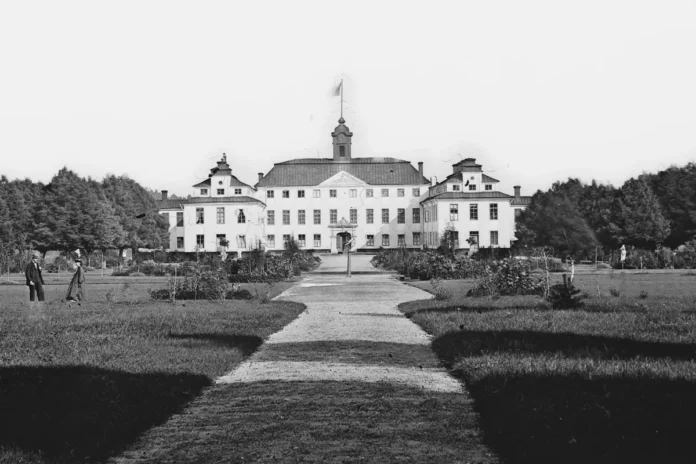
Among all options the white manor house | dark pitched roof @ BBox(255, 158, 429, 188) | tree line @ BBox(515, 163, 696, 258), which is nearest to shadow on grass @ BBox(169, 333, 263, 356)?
tree line @ BBox(515, 163, 696, 258)

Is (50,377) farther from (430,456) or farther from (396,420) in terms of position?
(430,456)

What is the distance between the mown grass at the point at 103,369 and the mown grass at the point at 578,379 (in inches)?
109

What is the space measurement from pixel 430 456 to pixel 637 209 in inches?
2154

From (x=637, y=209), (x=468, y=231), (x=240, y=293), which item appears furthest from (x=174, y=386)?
(x=468, y=231)

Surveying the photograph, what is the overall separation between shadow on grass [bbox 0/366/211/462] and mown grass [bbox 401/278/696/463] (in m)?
2.73

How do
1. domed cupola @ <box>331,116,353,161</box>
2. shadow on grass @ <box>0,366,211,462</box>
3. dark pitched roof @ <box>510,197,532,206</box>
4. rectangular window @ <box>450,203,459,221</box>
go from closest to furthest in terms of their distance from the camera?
shadow on grass @ <box>0,366,211,462</box>, rectangular window @ <box>450,203,459,221</box>, dark pitched roof @ <box>510,197,532,206</box>, domed cupola @ <box>331,116,353,161</box>

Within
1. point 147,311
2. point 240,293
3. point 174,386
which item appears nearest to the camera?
point 174,386

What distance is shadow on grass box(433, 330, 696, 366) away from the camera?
9.11m

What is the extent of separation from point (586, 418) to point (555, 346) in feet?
13.3

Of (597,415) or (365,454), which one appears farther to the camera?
(597,415)

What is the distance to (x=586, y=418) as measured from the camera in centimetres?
585

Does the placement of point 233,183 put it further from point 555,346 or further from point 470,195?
point 555,346

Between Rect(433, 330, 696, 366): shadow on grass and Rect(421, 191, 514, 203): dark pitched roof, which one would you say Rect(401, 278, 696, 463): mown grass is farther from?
Rect(421, 191, 514, 203): dark pitched roof

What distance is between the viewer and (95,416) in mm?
6145
